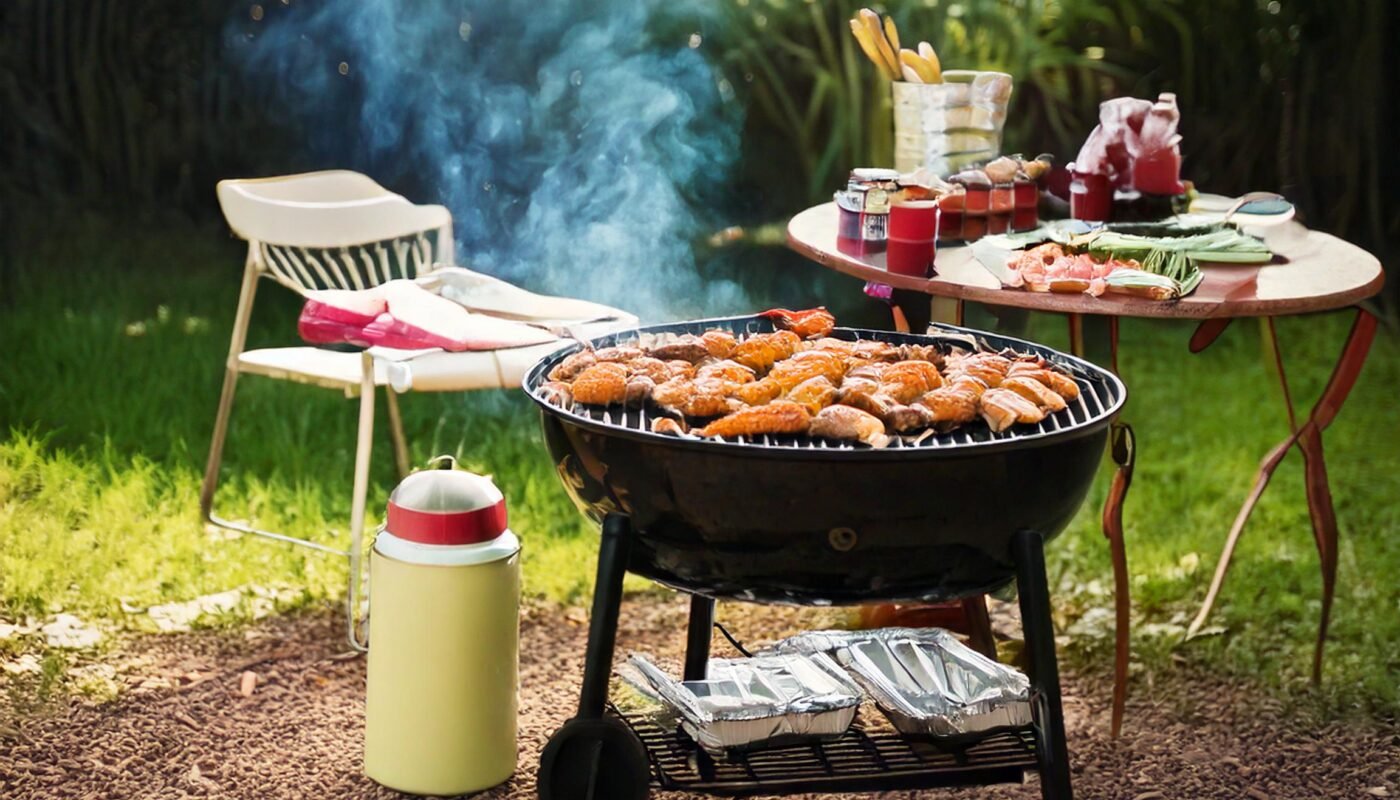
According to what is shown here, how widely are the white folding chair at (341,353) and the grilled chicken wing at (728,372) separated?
87cm

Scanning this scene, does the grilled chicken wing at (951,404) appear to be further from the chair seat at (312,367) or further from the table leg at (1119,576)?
the chair seat at (312,367)

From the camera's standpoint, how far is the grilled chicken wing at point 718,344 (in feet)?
9.53

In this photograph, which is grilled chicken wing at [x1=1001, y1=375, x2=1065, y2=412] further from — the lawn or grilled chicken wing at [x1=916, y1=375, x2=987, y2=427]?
the lawn

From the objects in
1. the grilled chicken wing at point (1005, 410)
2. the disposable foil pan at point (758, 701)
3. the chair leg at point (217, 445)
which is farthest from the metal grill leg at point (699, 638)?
the chair leg at point (217, 445)

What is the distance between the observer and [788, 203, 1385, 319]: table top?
2881mm

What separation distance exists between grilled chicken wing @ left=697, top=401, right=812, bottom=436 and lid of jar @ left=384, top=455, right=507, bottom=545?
744mm

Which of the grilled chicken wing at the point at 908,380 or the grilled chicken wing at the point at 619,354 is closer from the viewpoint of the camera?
the grilled chicken wing at the point at 908,380

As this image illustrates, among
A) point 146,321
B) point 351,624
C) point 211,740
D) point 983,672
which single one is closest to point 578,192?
point 146,321

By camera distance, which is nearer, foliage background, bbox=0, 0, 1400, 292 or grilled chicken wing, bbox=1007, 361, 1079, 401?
grilled chicken wing, bbox=1007, 361, 1079, 401

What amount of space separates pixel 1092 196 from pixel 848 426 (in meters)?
1.47

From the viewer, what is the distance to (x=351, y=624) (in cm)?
369

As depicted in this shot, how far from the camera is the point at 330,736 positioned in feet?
11.1

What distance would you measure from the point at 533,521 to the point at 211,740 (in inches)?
59.2

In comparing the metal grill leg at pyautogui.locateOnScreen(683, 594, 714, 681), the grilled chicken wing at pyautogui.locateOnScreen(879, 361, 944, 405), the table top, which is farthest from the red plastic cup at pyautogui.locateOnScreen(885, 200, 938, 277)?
the metal grill leg at pyautogui.locateOnScreen(683, 594, 714, 681)
